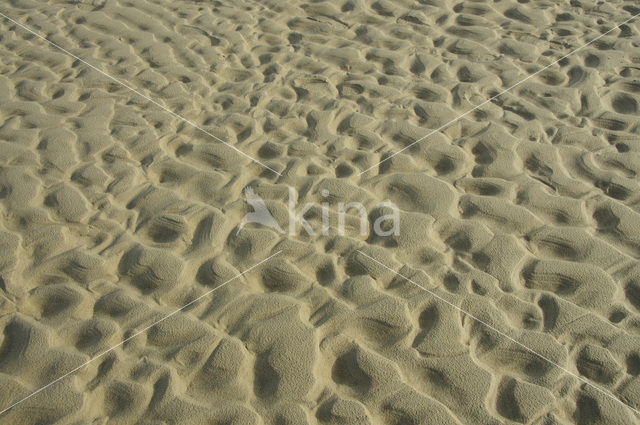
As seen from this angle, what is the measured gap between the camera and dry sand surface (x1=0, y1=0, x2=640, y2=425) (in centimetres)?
221

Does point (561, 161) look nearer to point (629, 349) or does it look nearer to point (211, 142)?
point (629, 349)

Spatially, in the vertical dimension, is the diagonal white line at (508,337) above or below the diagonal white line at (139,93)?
above

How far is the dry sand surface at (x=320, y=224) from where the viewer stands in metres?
2.21

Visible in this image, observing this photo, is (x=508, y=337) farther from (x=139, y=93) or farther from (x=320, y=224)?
(x=139, y=93)

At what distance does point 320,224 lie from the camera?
293cm

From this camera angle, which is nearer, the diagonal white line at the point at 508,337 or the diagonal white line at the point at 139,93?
the diagonal white line at the point at 508,337

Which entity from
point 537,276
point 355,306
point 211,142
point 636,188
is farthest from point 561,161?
point 211,142

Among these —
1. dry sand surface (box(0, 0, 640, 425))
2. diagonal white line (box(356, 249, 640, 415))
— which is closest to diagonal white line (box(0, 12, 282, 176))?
dry sand surface (box(0, 0, 640, 425))

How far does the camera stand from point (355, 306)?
98.0 inches

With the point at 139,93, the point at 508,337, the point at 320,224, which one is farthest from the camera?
the point at 139,93

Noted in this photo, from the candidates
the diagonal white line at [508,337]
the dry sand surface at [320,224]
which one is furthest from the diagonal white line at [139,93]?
the diagonal white line at [508,337]

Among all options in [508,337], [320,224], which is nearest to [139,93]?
[320,224]

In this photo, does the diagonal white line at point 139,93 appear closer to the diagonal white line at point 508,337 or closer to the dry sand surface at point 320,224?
the dry sand surface at point 320,224

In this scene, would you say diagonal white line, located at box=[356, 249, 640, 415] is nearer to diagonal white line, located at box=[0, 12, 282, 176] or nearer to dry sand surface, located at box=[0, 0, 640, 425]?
dry sand surface, located at box=[0, 0, 640, 425]
